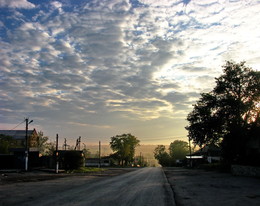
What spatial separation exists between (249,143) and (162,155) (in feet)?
336

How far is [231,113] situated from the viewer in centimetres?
4344

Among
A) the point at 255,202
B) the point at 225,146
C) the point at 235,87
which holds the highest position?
the point at 235,87

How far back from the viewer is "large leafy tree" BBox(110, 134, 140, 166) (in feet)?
414

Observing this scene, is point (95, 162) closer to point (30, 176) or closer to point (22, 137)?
point (22, 137)

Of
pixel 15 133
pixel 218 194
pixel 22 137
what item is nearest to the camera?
pixel 218 194

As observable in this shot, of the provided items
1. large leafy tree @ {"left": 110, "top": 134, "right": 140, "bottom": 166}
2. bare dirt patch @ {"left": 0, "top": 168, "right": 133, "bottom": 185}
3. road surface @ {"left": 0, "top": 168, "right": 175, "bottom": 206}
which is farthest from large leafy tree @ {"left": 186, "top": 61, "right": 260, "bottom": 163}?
large leafy tree @ {"left": 110, "top": 134, "right": 140, "bottom": 166}

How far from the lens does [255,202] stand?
1153 cm

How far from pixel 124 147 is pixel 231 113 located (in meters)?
88.9

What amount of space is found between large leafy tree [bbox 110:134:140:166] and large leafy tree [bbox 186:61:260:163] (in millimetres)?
80318

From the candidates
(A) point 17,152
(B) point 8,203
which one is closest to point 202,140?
(A) point 17,152

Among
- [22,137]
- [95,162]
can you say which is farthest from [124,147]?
[22,137]

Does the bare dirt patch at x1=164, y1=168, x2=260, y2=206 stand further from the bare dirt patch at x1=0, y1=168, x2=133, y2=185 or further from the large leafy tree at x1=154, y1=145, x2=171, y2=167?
the large leafy tree at x1=154, y1=145, x2=171, y2=167

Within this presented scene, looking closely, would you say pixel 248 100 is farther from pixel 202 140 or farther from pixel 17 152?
pixel 17 152

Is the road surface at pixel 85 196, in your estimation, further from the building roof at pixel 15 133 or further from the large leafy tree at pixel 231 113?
the building roof at pixel 15 133
